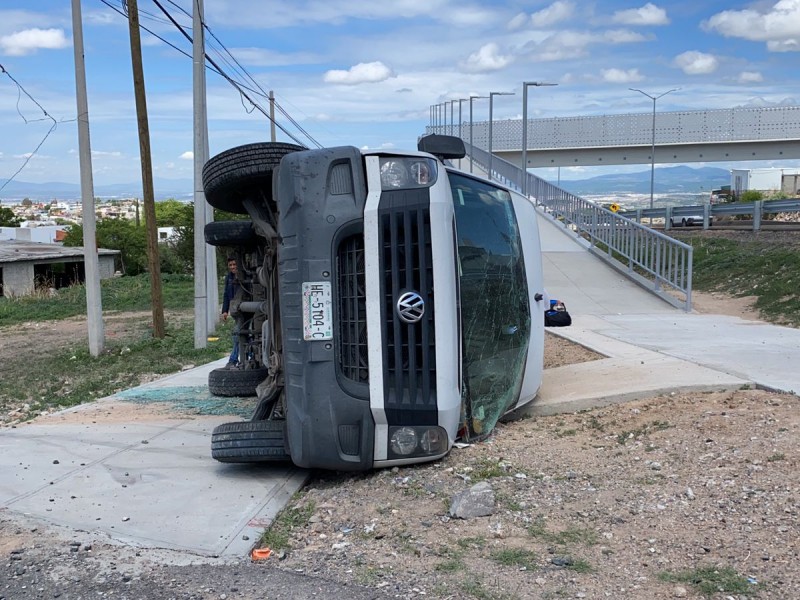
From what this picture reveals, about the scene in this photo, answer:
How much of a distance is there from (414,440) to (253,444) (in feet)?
3.87

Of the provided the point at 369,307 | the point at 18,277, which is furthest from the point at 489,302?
the point at 18,277

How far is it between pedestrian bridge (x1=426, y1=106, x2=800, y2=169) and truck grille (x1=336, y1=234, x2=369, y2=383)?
53.6m

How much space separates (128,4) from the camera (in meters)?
18.6

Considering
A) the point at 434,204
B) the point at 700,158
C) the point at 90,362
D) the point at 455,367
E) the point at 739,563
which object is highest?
the point at 700,158

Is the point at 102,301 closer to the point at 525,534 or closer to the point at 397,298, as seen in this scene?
the point at 397,298

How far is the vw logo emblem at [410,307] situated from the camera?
542cm

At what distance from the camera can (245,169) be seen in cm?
642

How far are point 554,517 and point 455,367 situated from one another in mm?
1176

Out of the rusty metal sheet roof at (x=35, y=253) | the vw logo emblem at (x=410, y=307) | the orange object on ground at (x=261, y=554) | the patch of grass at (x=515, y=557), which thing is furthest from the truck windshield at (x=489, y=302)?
the rusty metal sheet roof at (x=35, y=253)

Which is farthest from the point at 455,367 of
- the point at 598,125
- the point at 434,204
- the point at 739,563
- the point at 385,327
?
the point at 598,125

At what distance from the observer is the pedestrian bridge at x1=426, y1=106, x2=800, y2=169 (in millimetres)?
59219

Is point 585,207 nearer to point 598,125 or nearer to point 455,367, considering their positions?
point 455,367

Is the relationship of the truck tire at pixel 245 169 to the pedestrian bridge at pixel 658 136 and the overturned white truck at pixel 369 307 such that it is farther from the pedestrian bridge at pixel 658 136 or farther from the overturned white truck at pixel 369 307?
the pedestrian bridge at pixel 658 136

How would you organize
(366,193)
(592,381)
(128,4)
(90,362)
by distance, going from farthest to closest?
(128,4), (90,362), (592,381), (366,193)
